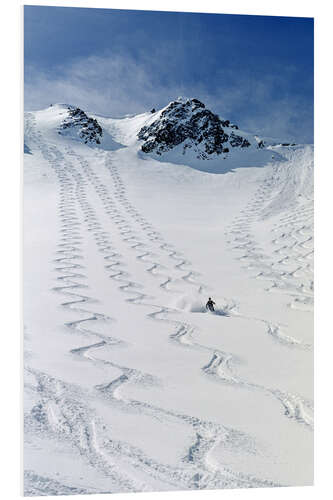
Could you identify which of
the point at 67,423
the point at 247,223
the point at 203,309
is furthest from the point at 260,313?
the point at 67,423

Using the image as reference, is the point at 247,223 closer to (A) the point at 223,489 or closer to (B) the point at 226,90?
(B) the point at 226,90

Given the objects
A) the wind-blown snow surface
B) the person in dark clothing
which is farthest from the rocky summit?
the person in dark clothing

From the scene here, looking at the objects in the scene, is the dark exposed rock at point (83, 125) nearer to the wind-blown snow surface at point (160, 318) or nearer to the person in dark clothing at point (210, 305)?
the wind-blown snow surface at point (160, 318)

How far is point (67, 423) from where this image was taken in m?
2.72

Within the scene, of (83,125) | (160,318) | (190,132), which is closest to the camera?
(160,318)

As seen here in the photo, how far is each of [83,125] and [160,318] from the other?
3.81 feet

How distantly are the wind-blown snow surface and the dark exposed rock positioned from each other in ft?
0.16

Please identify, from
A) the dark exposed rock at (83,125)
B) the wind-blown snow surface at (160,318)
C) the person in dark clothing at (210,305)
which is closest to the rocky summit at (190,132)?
the wind-blown snow surface at (160,318)

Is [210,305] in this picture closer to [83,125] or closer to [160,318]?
[160,318]

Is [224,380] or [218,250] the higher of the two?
[218,250]

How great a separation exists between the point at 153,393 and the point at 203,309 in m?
0.56

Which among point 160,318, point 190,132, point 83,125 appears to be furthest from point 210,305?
point 83,125

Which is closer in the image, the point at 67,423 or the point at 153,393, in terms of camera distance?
the point at 67,423

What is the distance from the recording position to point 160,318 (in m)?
3.13
